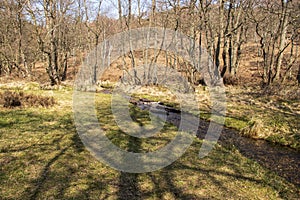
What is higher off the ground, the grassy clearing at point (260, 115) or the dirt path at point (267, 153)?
the grassy clearing at point (260, 115)

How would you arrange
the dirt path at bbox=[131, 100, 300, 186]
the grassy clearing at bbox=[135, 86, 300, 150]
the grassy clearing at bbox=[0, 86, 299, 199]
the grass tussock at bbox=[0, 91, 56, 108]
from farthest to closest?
the grass tussock at bbox=[0, 91, 56, 108], the grassy clearing at bbox=[135, 86, 300, 150], the dirt path at bbox=[131, 100, 300, 186], the grassy clearing at bbox=[0, 86, 299, 199]

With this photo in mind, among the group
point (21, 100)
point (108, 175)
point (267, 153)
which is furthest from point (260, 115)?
point (21, 100)

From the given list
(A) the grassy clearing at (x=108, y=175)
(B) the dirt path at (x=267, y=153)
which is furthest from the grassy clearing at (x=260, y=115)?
(A) the grassy clearing at (x=108, y=175)

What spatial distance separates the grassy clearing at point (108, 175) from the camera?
4727 mm

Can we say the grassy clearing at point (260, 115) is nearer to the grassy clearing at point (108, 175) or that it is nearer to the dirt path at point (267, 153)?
the dirt path at point (267, 153)

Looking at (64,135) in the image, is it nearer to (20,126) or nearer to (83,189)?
(20,126)

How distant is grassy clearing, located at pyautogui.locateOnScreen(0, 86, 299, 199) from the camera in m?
4.73

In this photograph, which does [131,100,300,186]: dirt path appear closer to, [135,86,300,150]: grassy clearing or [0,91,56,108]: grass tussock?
[135,86,300,150]: grassy clearing

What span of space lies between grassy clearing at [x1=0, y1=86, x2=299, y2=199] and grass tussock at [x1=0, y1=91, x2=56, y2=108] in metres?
2.93

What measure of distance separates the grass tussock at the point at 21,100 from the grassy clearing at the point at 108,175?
2.93 metres

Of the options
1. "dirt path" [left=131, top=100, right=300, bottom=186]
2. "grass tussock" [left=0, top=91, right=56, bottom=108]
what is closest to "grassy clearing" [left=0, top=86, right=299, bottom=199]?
"dirt path" [left=131, top=100, right=300, bottom=186]

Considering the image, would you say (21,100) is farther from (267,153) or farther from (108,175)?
(267,153)

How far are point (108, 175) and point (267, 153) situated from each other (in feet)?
19.0

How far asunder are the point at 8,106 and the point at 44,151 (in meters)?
5.48
